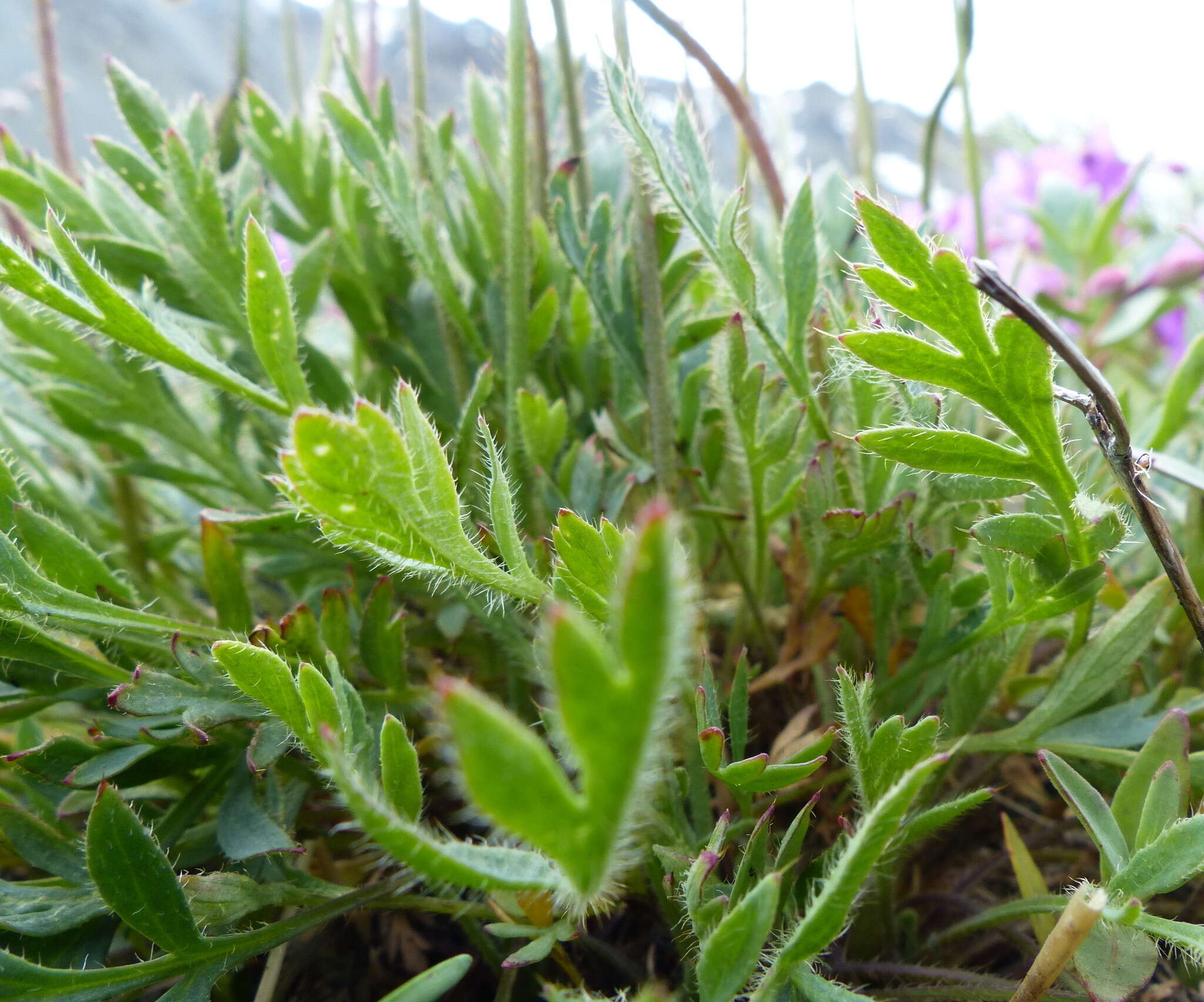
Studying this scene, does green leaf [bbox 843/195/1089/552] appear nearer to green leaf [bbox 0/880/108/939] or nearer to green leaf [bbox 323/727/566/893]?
green leaf [bbox 323/727/566/893]

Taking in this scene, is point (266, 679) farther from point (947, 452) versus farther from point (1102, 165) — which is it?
point (1102, 165)

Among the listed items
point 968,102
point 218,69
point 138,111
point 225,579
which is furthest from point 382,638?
point 218,69

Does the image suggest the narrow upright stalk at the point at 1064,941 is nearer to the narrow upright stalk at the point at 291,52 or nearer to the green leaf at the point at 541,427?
the green leaf at the point at 541,427

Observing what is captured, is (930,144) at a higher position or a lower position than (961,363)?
higher

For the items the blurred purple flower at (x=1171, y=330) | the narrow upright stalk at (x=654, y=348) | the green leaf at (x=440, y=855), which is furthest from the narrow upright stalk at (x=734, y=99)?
the blurred purple flower at (x=1171, y=330)

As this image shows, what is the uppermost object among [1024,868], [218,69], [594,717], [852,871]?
[218,69]

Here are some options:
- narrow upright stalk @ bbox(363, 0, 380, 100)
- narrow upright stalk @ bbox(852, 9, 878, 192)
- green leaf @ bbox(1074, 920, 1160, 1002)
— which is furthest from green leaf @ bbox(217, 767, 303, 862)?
narrow upright stalk @ bbox(363, 0, 380, 100)

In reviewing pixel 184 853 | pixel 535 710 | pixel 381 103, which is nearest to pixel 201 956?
pixel 184 853
